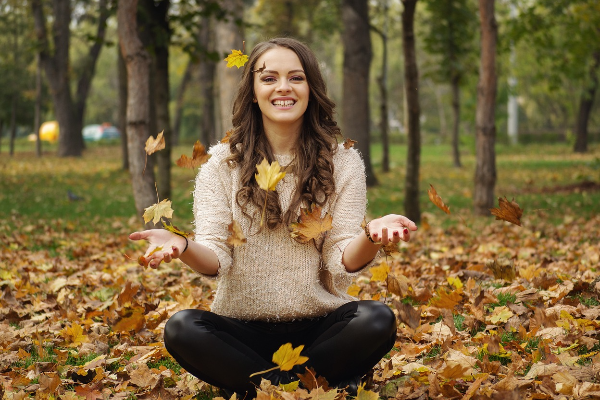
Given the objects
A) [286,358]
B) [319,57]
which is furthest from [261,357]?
[319,57]

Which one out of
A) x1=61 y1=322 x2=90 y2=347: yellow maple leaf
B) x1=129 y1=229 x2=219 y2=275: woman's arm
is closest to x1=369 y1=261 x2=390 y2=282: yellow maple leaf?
x1=129 y1=229 x2=219 y2=275: woman's arm

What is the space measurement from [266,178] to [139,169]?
421 centimetres

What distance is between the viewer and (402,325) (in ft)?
12.0


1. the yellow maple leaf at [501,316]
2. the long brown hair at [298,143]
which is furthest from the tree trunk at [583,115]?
the long brown hair at [298,143]

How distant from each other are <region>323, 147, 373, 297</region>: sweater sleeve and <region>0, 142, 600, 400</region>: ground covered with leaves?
0.24m

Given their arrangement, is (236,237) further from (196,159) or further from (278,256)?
(196,159)

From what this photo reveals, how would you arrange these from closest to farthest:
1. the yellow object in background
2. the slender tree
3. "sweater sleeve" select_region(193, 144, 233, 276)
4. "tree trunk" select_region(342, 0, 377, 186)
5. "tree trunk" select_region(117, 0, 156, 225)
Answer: "sweater sleeve" select_region(193, 144, 233, 276)
"tree trunk" select_region(117, 0, 156, 225)
"tree trunk" select_region(342, 0, 377, 186)
the slender tree
the yellow object in background

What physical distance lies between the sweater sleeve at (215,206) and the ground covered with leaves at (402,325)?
0.59 meters

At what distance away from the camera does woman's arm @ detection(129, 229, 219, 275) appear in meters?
2.25

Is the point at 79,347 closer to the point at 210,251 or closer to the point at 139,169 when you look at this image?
the point at 210,251

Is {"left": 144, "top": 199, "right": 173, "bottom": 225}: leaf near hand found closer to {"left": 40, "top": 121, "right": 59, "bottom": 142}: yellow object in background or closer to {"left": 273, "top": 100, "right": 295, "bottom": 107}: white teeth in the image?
{"left": 273, "top": 100, "right": 295, "bottom": 107}: white teeth

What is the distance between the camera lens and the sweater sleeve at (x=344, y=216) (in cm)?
270

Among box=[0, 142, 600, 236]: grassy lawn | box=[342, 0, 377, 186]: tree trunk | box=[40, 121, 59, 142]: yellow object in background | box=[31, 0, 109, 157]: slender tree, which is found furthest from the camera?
box=[40, 121, 59, 142]: yellow object in background

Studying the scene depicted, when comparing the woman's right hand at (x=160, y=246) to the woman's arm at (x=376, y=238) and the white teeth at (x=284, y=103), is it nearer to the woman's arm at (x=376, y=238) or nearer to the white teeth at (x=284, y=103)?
the woman's arm at (x=376, y=238)
